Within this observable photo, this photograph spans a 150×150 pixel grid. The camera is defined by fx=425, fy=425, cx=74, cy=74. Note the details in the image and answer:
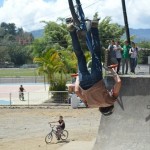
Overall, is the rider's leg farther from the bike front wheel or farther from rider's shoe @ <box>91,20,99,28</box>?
the bike front wheel

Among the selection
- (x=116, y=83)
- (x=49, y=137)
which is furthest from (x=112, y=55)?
(x=116, y=83)

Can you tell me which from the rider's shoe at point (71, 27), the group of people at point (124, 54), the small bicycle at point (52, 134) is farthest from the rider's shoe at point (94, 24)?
the small bicycle at point (52, 134)

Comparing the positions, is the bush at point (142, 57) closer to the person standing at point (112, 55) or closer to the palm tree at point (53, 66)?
the person standing at point (112, 55)

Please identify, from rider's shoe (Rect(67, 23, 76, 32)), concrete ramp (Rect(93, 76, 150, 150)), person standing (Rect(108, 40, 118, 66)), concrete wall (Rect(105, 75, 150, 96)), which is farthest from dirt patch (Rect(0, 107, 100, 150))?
rider's shoe (Rect(67, 23, 76, 32))

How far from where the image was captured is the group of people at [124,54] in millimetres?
14047

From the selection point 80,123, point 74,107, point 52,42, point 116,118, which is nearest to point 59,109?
point 74,107

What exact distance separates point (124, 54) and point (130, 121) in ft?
11.3

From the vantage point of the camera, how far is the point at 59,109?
28.2 metres

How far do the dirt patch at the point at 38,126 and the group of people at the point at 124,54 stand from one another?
4.45 m

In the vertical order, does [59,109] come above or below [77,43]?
below

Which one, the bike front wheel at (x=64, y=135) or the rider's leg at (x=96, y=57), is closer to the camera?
the rider's leg at (x=96, y=57)

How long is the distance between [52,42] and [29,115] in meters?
33.0

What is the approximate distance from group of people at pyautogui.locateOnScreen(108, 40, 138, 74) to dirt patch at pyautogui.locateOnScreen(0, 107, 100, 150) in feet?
14.6

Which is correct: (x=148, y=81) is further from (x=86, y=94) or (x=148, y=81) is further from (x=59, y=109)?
(x=59, y=109)
